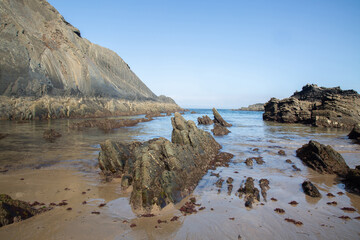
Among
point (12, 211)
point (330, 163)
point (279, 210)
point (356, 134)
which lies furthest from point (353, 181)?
point (356, 134)

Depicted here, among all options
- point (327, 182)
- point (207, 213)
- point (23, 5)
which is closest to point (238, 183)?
point (207, 213)

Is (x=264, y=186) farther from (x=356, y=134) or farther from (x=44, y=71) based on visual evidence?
(x=44, y=71)

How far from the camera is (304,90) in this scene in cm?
5653

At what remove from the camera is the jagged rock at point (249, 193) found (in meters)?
6.51

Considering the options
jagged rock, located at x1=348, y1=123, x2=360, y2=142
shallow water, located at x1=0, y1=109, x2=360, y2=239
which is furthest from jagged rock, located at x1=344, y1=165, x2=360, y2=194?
jagged rock, located at x1=348, y1=123, x2=360, y2=142

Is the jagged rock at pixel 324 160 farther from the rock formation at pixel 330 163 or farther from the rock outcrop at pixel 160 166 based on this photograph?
the rock outcrop at pixel 160 166

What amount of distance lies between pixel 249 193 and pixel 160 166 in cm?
311

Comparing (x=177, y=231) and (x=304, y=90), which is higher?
(x=304, y=90)

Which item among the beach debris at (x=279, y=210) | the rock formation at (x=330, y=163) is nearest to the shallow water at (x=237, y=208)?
the beach debris at (x=279, y=210)

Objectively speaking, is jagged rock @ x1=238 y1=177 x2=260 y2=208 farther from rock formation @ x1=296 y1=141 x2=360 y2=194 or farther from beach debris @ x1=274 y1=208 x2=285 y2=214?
rock formation @ x1=296 y1=141 x2=360 y2=194

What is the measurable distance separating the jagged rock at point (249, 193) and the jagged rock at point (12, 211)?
585 centimetres

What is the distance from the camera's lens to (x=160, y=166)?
7344 millimetres

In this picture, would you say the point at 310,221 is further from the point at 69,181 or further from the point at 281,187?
the point at 69,181

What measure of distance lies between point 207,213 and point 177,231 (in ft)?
3.97
